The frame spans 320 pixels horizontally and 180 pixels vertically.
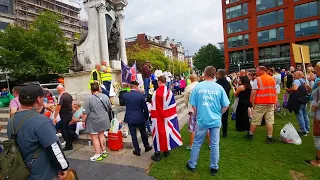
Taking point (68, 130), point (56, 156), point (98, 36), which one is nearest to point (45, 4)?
point (98, 36)

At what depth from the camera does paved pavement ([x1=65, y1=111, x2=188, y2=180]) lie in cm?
444

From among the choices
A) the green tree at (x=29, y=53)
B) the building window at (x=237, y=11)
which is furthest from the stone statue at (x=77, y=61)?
the building window at (x=237, y=11)

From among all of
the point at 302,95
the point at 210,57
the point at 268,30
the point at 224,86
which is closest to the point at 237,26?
the point at 268,30

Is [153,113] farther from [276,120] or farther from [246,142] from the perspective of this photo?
[276,120]

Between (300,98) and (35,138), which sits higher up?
(35,138)

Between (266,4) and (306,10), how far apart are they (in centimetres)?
772

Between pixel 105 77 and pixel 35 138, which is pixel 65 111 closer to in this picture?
Answer: pixel 105 77

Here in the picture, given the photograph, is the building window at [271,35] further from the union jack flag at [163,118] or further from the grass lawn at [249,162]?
the union jack flag at [163,118]

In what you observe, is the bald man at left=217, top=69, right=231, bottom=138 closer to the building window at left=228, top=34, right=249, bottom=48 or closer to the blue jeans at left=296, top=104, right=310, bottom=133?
the blue jeans at left=296, top=104, right=310, bottom=133

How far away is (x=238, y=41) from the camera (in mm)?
50750

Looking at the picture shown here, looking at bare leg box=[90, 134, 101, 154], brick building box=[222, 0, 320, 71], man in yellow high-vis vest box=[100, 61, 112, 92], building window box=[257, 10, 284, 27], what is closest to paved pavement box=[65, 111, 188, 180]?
bare leg box=[90, 134, 101, 154]

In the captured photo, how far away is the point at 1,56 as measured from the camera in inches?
1091

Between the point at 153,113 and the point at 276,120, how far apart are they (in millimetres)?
5866

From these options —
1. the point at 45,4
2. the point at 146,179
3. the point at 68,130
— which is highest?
the point at 45,4
